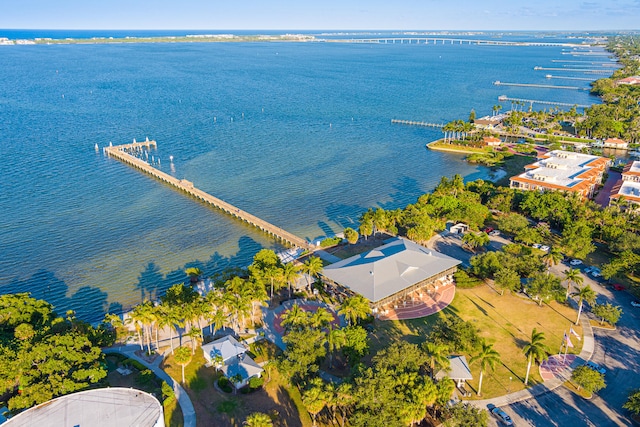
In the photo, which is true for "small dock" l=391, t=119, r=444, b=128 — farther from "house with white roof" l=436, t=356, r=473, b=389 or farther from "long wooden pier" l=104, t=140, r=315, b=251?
"house with white roof" l=436, t=356, r=473, b=389

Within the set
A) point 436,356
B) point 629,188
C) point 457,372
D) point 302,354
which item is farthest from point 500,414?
point 629,188

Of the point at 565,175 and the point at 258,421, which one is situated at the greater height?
the point at 258,421

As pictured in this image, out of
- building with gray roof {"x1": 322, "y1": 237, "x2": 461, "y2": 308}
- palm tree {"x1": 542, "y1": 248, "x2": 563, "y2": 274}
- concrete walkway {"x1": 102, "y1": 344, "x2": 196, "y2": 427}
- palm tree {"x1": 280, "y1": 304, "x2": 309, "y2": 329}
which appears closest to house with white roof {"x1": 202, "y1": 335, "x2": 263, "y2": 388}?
concrete walkway {"x1": 102, "y1": 344, "x2": 196, "y2": 427}

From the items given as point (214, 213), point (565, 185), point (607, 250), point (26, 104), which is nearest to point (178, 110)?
point (26, 104)

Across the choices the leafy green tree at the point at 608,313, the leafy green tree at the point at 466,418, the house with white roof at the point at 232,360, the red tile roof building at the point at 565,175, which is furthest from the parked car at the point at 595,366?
the red tile roof building at the point at 565,175

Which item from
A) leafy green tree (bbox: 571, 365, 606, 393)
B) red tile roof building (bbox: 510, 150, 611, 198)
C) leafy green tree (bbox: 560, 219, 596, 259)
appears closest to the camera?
leafy green tree (bbox: 571, 365, 606, 393)

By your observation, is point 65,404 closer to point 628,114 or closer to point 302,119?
point 302,119

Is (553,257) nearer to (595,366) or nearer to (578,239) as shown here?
(578,239)
